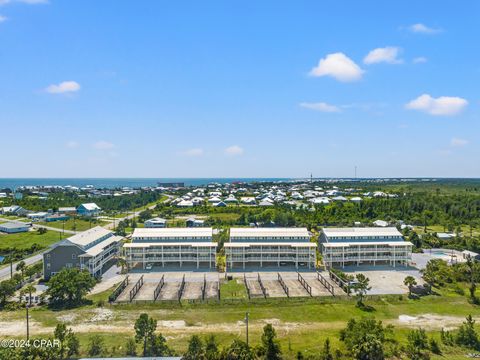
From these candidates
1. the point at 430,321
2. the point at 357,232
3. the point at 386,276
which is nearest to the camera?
the point at 430,321

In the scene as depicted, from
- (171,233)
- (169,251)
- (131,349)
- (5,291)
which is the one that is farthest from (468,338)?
(5,291)

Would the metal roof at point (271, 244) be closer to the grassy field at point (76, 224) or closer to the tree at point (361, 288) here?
the tree at point (361, 288)

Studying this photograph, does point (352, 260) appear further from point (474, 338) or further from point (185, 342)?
point (185, 342)

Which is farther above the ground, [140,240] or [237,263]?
[140,240]

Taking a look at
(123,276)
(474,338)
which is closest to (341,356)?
(474,338)

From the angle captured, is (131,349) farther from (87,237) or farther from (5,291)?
(87,237)
